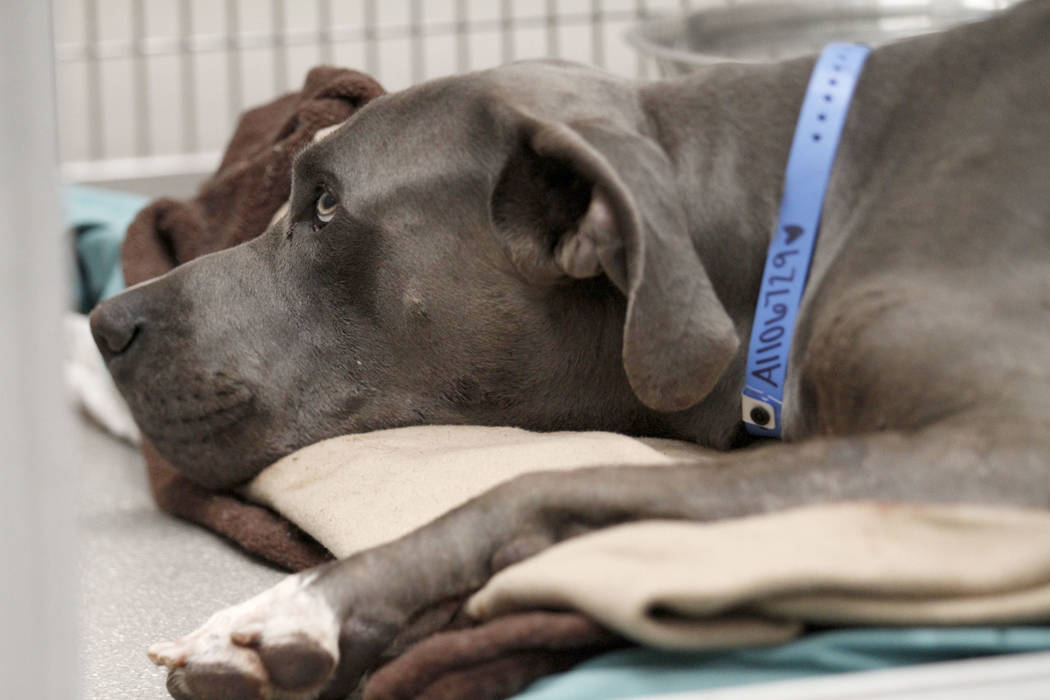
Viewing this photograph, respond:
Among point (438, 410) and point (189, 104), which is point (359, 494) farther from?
point (189, 104)

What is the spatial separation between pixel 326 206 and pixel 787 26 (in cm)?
173

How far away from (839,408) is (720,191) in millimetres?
310

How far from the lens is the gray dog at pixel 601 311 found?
116cm

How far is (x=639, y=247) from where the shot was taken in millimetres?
1324

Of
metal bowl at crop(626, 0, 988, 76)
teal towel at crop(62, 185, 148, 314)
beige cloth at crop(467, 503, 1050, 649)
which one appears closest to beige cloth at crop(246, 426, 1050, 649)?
beige cloth at crop(467, 503, 1050, 649)

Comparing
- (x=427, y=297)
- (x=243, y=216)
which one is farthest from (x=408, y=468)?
(x=243, y=216)

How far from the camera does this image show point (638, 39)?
277 centimetres

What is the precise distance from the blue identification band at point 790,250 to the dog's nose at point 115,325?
0.78 metres

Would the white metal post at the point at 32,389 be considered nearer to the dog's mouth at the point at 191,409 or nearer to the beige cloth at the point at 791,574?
the beige cloth at the point at 791,574

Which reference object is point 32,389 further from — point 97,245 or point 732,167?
point 97,245

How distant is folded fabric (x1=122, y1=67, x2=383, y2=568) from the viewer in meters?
1.70

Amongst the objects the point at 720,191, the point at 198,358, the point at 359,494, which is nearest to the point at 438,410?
the point at 359,494

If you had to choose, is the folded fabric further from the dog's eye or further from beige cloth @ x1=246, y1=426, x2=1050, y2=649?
beige cloth @ x1=246, y1=426, x2=1050, y2=649

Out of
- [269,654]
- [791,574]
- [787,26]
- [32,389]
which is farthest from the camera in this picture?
[787,26]
